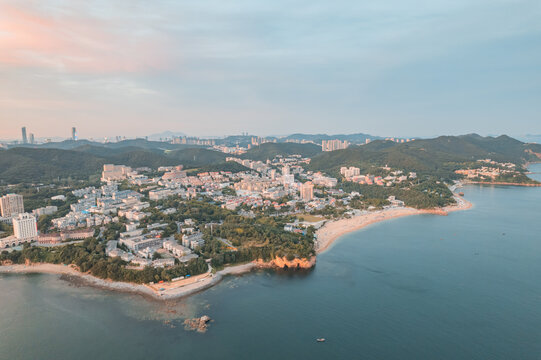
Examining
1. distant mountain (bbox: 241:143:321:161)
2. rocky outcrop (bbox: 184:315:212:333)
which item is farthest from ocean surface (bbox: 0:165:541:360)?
distant mountain (bbox: 241:143:321:161)

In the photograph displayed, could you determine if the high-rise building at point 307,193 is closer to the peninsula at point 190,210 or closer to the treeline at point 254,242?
the peninsula at point 190,210

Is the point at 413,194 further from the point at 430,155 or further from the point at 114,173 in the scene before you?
the point at 114,173

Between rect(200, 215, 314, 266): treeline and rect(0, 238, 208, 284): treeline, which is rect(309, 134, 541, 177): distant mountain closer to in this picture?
rect(200, 215, 314, 266): treeline

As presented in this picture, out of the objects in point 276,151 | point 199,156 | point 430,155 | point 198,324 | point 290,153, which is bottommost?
point 198,324

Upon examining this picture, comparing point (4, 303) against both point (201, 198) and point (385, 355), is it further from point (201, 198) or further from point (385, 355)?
point (201, 198)

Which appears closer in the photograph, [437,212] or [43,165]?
[437,212]

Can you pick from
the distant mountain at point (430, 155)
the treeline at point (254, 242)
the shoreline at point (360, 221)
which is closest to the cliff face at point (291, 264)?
the treeline at point (254, 242)

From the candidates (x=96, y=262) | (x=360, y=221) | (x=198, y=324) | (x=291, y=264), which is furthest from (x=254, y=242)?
(x=360, y=221)
